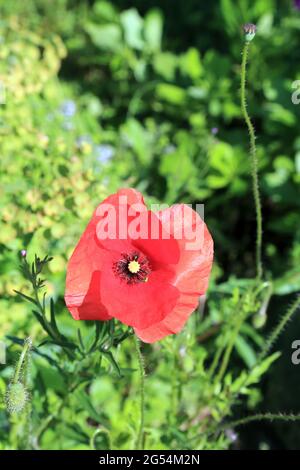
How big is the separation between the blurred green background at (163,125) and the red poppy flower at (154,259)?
538mm

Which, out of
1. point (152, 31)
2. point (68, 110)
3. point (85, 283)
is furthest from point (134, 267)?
point (152, 31)

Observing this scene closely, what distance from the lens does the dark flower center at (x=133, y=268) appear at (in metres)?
1.17

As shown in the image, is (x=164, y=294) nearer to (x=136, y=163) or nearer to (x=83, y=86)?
(x=136, y=163)

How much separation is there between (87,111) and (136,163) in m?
0.38

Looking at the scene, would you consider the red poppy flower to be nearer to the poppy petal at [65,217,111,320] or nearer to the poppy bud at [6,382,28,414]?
the poppy petal at [65,217,111,320]

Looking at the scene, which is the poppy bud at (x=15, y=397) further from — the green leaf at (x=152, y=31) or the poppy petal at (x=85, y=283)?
the green leaf at (x=152, y=31)

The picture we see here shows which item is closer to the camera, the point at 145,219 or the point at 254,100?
the point at 145,219

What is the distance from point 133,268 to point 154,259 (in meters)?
0.04

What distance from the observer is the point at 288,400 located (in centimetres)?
209

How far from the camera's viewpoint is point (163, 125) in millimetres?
2746

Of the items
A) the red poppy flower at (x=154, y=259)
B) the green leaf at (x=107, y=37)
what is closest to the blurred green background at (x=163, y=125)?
the green leaf at (x=107, y=37)

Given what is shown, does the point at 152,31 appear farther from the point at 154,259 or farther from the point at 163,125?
the point at 154,259

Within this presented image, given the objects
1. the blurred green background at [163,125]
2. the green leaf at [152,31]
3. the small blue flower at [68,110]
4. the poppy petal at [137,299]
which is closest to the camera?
the poppy petal at [137,299]
